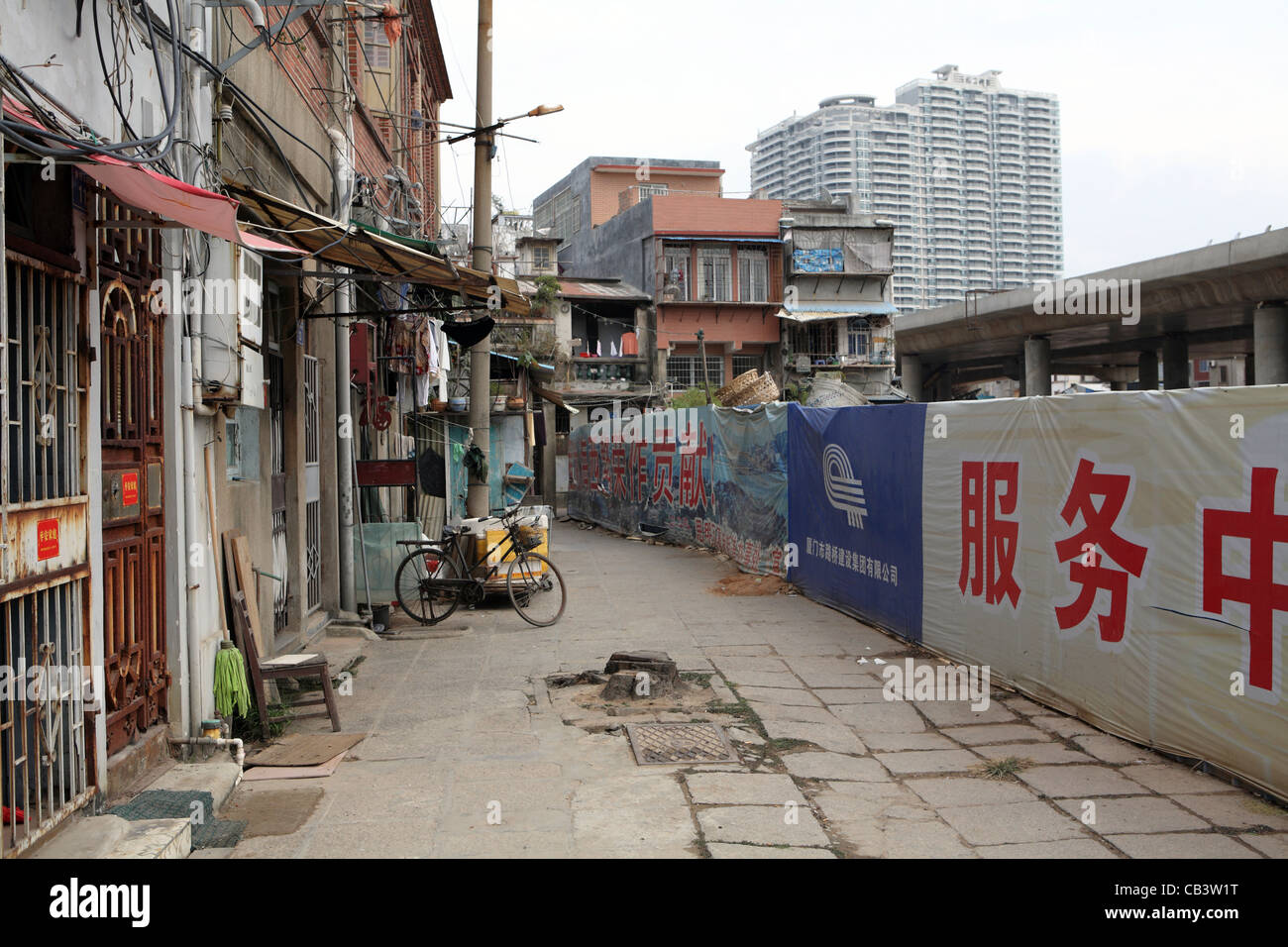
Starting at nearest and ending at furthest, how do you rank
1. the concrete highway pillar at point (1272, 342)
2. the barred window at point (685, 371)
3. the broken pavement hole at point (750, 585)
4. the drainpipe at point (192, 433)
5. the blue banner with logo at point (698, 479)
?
the drainpipe at point (192, 433) < the broken pavement hole at point (750, 585) < the blue banner with logo at point (698, 479) < the concrete highway pillar at point (1272, 342) < the barred window at point (685, 371)

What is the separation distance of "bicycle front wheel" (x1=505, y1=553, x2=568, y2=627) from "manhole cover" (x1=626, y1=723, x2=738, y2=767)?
4.21 meters

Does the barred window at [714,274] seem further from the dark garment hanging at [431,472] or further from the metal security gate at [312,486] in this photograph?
the metal security gate at [312,486]

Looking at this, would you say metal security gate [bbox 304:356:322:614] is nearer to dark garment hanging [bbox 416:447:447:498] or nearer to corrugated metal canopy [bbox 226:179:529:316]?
dark garment hanging [bbox 416:447:447:498]

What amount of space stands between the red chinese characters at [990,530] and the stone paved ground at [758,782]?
0.80 m

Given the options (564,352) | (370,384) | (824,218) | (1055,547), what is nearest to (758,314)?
(824,218)

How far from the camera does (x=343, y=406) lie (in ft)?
34.8

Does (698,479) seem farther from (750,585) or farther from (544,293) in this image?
(544,293)

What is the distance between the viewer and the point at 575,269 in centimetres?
4941

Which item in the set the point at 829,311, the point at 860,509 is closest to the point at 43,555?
the point at 860,509

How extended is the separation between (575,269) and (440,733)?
44284mm

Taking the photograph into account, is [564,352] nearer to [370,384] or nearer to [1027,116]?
[370,384]

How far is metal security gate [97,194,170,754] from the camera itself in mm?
5070

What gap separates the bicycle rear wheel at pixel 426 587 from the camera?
1081 cm

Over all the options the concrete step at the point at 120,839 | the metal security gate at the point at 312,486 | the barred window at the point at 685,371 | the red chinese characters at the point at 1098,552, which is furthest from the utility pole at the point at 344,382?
the barred window at the point at 685,371
